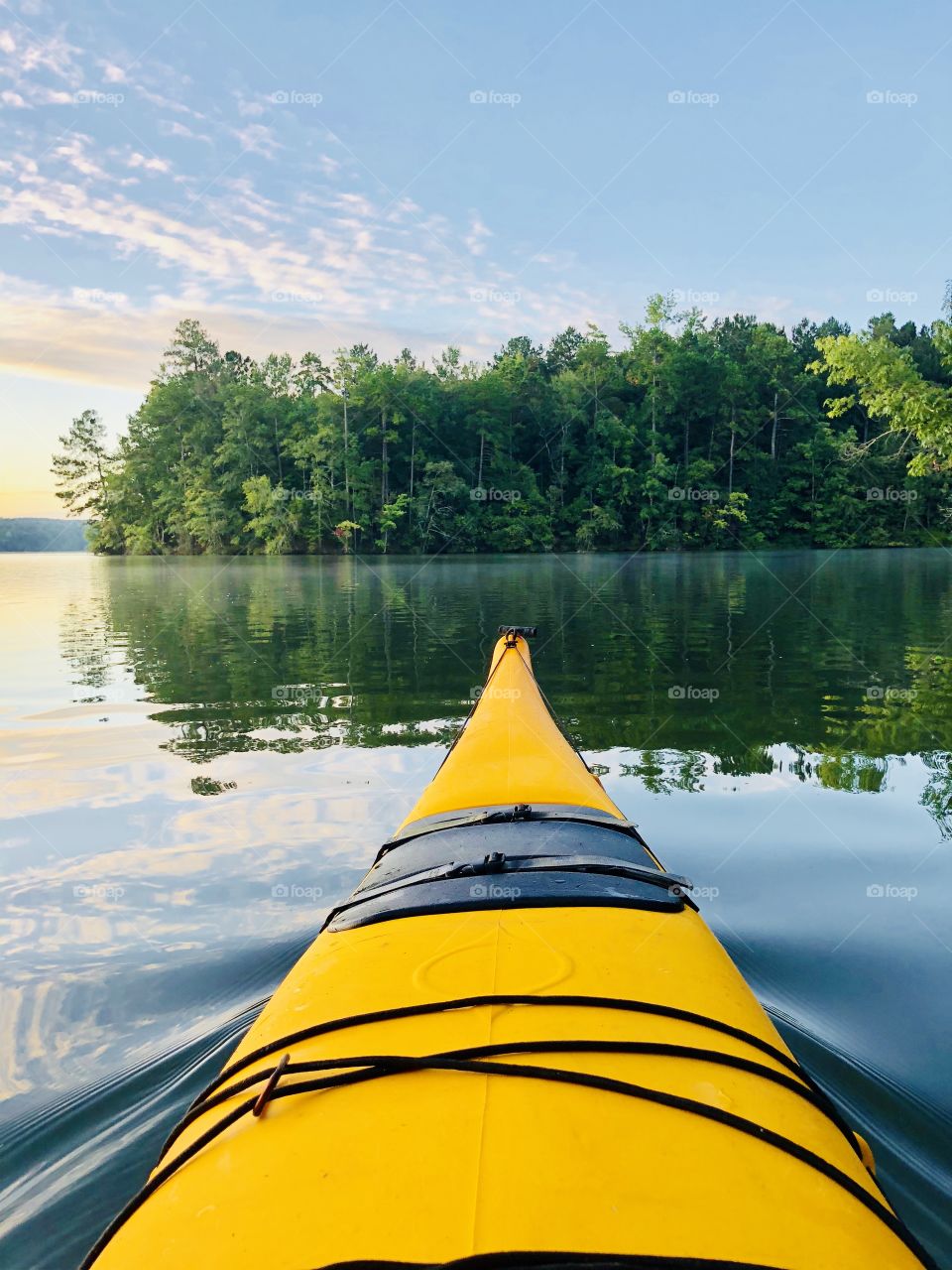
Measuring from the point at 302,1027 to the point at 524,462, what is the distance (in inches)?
2142

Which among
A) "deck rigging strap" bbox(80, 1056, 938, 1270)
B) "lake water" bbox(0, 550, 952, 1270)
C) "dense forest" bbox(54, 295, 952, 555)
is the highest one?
"dense forest" bbox(54, 295, 952, 555)

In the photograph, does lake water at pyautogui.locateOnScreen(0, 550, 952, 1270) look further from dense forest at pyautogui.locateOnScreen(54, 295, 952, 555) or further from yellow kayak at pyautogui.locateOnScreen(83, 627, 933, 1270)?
dense forest at pyautogui.locateOnScreen(54, 295, 952, 555)

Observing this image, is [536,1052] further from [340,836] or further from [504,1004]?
[340,836]

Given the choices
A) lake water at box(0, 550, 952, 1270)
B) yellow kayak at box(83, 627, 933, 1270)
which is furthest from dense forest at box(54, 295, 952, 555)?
yellow kayak at box(83, 627, 933, 1270)

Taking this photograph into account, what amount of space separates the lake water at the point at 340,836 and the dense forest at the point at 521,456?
36.8m

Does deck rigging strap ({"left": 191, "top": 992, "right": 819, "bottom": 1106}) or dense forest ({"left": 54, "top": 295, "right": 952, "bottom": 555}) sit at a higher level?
dense forest ({"left": 54, "top": 295, "right": 952, "bottom": 555})

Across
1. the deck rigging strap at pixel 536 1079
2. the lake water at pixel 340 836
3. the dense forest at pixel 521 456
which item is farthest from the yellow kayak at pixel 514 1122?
the dense forest at pixel 521 456

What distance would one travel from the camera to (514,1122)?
1172mm

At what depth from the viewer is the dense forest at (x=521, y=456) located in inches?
1902

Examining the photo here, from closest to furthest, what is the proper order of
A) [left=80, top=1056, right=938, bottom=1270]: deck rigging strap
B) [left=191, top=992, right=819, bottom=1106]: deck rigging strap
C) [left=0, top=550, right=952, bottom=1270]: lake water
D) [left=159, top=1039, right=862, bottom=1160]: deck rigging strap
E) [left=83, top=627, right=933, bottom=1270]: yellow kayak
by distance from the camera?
1. [left=83, top=627, right=933, bottom=1270]: yellow kayak
2. [left=80, top=1056, right=938, bottom=1270]: deck rigging strap
3. [left=159, top=1039, right=862, bottom=1160]: deck rigging strap
4. [left=191, top=992, right=819, bottom=1106]: deck rigging strap
5. [left=0, top=550, right=952, bottom=1270]: lake water

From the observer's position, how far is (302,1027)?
1.54 metres

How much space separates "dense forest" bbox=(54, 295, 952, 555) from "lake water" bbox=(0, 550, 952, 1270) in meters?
36.8

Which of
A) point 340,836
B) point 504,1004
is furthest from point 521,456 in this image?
point 504,1004

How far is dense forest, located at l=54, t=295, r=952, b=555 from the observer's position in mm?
48312
